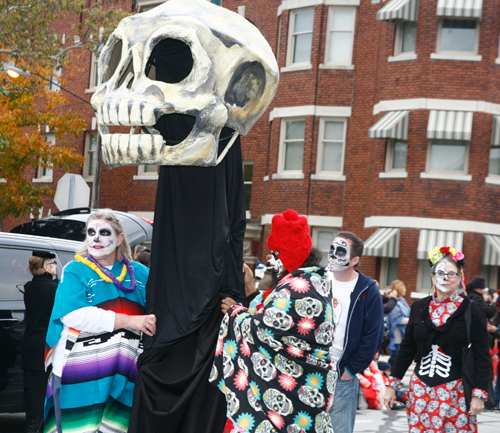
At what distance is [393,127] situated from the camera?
18562 mm

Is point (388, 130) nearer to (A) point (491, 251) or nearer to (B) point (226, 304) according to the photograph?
(A) point (491, 251)

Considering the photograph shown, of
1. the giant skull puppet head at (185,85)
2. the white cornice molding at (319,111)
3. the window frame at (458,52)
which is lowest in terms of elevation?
the giant skull puppet head at (185,85)

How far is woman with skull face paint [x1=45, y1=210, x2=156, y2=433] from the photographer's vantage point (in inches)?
164

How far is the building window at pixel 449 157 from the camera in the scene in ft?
61.8

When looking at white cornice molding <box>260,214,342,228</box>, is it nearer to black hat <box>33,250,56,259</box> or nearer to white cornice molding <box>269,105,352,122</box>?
white cornice molding <box>269,105,352,122</box>

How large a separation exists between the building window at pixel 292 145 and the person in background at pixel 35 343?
50.5ft

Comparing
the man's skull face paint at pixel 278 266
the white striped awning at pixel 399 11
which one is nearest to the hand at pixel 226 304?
the man's skull face paint at pixel 278 266

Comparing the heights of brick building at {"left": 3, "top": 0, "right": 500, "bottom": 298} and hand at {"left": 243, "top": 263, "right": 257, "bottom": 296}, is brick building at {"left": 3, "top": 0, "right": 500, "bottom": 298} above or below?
above

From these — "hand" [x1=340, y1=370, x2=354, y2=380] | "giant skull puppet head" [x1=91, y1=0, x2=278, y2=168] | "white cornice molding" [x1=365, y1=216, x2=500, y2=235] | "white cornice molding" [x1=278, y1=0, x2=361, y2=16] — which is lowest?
"hand" [x1=340, y1=370, x2=354, y2=380]

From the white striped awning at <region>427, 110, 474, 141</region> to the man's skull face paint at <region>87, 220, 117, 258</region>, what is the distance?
49.7 ft

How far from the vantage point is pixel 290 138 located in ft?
70.2

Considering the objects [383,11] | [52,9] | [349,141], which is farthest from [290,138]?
[52,9]

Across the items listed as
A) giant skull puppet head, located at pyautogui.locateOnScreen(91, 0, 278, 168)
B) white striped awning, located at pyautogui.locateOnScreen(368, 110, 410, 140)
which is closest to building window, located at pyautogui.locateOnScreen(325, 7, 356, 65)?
white striped awning, located at pyautogui.locateOnScreen(368, 110, 410, 140)

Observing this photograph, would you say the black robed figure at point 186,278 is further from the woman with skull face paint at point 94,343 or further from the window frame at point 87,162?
the window frame at point 87,162
